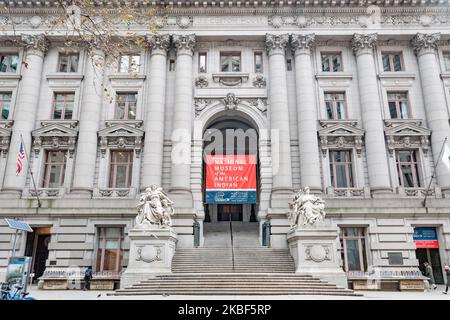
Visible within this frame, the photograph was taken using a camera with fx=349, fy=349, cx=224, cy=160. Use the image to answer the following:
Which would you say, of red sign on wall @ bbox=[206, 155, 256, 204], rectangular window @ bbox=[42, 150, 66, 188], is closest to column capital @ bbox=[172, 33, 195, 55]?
red sign on wall @ bbox=[206, 155, 256, 204]

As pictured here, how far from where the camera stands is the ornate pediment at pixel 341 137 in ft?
81.2

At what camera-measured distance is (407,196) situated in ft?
77.0

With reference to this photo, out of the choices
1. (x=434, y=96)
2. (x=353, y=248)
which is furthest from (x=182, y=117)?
(x=434, y=96)

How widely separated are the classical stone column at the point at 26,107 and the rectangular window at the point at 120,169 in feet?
18.9

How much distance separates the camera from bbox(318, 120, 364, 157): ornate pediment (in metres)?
24.8

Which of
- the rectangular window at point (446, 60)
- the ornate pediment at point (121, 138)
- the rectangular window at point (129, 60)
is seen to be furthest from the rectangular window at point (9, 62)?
the rectangular window at point (446, 60)

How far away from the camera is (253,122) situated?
1035 inches

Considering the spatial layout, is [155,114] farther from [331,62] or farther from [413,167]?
[413,167]

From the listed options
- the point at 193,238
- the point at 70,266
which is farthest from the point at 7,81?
the point at 193,238

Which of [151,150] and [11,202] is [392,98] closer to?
[151,150]

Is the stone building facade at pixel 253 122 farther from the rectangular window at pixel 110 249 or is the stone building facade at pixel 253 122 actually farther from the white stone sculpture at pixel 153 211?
the white stone sculpture at pixel 153 211

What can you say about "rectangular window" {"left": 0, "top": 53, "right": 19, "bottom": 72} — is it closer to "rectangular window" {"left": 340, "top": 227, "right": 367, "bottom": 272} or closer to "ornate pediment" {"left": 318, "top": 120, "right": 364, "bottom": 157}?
"ornate pediment" {"left": 318, "top": 120, "right": 364, "bottom": 157}

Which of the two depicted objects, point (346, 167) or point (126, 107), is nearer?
point (346, 167)

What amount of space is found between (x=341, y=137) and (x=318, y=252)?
9968mm
